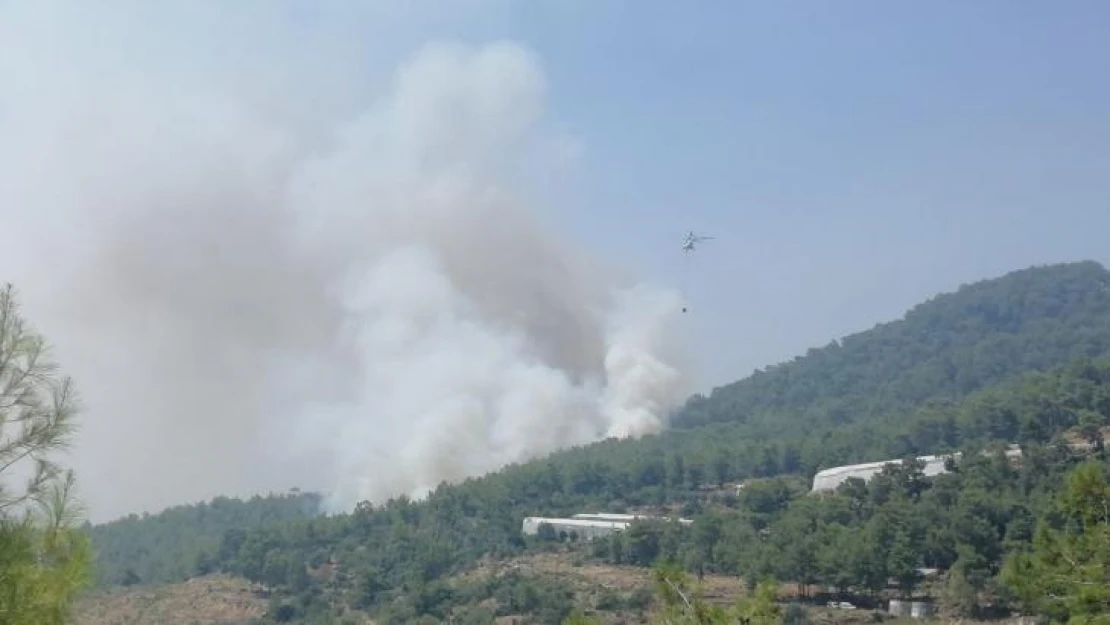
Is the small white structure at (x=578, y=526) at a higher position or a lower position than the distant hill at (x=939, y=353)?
lower

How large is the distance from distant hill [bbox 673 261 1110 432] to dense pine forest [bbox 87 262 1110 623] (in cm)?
1020

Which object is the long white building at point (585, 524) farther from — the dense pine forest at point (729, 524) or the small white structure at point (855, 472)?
the small white structure at point (855, 472)

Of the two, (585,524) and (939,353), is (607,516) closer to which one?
(585,524)

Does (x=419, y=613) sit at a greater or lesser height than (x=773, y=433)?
lesser

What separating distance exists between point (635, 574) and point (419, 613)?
7787mm

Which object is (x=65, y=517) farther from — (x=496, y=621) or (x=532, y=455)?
(x=532, y=455)

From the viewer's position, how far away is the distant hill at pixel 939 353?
101 m

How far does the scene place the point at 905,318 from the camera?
530 ft

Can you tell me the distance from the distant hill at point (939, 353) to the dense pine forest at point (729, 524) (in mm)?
10202

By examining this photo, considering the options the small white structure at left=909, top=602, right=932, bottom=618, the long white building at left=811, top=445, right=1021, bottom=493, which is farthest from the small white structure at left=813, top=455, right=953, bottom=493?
the small white structure at left=909, top=602, right=932, bottom=618

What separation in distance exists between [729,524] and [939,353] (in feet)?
310

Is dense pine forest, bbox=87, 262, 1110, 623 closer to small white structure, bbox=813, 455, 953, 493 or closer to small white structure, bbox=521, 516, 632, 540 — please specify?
small white structure, bbox=521, 516, 632, 540

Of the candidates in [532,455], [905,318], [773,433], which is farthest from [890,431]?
[905,318]

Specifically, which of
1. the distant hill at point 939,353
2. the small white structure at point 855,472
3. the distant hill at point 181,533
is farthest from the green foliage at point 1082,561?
the distant hill at point 939,353
